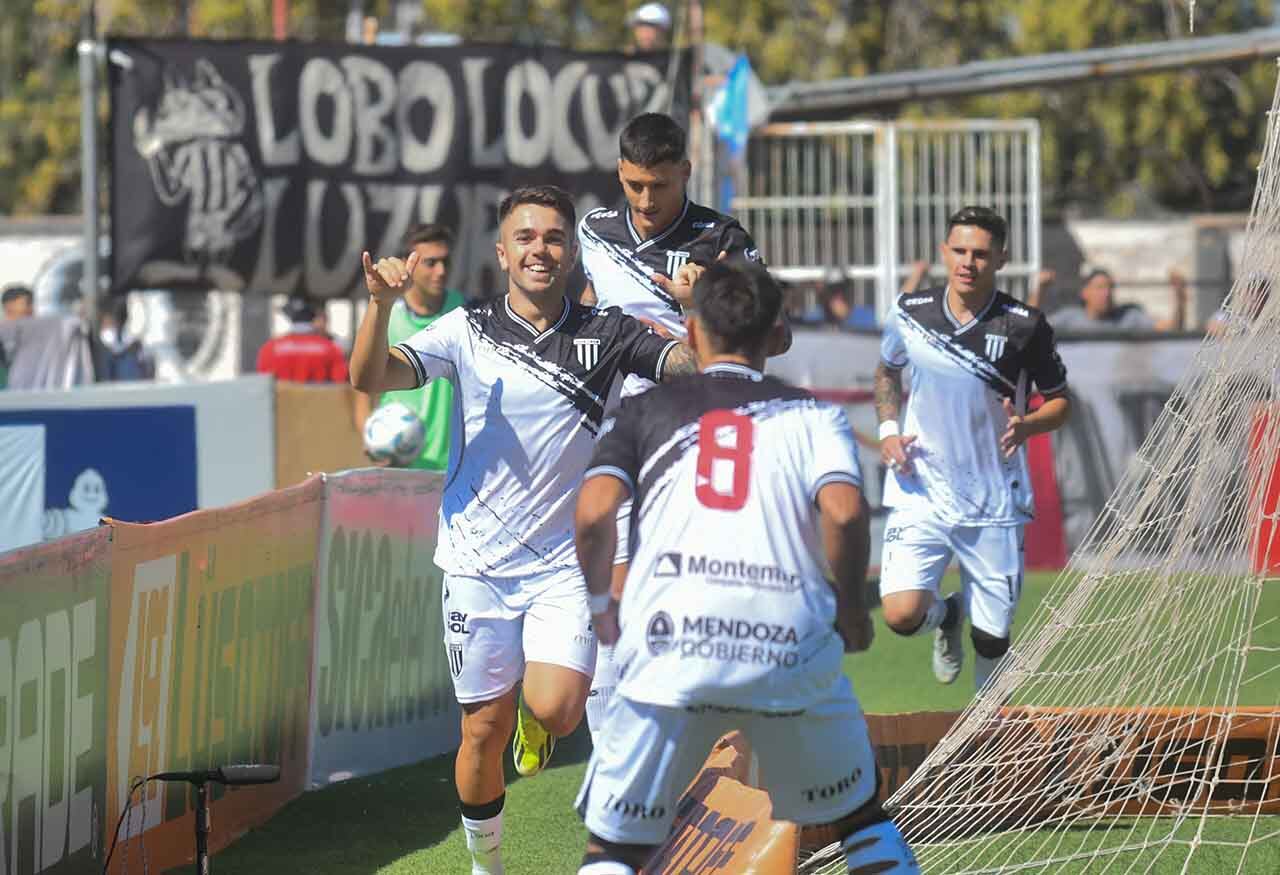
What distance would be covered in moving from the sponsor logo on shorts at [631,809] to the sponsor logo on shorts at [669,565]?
553mm

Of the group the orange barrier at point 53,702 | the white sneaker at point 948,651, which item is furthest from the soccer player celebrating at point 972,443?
the orange barrier at point 53,702

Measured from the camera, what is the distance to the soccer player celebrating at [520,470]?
6.29 meters

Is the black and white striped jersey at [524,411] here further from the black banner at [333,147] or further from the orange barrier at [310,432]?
Answer: the black banner at [333,147]

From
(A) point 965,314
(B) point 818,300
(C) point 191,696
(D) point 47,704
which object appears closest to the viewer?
(D) point 47,704

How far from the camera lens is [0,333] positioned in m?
16.0

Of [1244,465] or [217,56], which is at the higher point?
[217,56]

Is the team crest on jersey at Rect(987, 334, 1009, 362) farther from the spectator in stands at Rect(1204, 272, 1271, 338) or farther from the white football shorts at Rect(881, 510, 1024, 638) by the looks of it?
the spectator in stands at Rect(1204, 272, 1271, 338)

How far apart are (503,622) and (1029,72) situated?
13380 mm

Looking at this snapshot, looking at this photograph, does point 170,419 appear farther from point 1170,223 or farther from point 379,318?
point 1170,223

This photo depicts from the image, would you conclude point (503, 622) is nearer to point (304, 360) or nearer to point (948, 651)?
point (948, 651)

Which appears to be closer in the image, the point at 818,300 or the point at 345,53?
the point at 345,53

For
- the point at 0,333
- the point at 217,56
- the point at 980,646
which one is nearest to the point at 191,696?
the point at 980,646

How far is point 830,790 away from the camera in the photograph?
4.83 m

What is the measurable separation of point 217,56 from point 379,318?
945 centimetres
